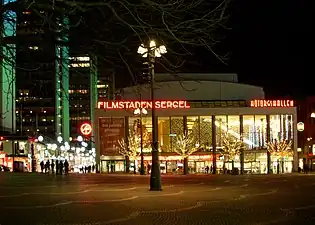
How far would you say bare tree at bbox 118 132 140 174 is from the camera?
8444cm

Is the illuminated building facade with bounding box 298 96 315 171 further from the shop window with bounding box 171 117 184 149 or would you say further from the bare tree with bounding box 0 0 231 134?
the bare tree with bounding box 0 0 231 134

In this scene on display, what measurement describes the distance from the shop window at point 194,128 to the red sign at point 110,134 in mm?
10378

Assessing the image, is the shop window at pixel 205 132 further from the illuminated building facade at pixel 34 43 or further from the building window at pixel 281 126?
the illuminated building facade at pixel 34 43

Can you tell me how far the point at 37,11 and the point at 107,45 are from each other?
1.46 meters

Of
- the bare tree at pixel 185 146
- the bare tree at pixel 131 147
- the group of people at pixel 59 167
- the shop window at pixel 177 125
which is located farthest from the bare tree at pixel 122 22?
the shop window at pixel 177 125

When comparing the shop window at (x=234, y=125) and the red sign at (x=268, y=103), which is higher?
the red sign at (x=268, y=103)

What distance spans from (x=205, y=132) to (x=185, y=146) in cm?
731

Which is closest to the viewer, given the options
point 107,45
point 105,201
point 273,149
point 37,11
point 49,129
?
point 37,11

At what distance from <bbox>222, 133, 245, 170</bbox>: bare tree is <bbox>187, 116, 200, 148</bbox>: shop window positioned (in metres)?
4.40

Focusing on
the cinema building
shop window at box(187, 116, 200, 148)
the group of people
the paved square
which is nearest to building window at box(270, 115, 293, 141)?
the cinema building

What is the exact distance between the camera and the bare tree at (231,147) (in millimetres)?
87438

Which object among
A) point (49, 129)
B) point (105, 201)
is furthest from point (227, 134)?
point (49, 129)

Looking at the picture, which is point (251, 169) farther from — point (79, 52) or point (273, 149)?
point (79, 52)

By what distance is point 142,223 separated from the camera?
47.4ft
